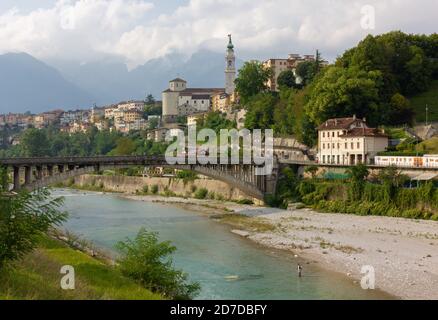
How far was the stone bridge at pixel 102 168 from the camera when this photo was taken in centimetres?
4581

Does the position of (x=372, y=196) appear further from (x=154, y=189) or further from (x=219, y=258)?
(x=154, y=189)

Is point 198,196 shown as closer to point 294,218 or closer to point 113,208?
point 113,208

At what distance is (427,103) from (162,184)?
3715 cm

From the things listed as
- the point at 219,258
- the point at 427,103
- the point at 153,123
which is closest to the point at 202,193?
the point at 427,103

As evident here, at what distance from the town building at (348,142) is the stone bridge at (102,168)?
6544mm

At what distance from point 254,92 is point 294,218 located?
167ft

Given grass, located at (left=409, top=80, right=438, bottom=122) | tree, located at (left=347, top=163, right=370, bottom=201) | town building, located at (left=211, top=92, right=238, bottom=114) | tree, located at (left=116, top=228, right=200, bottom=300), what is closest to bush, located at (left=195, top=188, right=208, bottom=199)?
tree, located at (left=347, top=163, right=370, bottom=201)

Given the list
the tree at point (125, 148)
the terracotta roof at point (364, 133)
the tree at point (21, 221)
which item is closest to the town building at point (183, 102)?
the tree at point (125, 148)

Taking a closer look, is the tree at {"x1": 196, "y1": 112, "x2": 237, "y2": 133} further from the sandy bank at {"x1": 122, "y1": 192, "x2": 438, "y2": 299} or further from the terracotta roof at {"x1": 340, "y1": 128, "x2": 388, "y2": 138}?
the sandy bank at {"x1": 122, "y1": 192, "x2": 438, "y2": 299}

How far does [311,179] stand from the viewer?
59.3 m

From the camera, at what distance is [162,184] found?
81250 millimetres

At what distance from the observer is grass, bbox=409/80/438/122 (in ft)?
224

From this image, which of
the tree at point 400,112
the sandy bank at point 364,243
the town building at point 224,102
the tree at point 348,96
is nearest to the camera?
the sandy bank at point 364,243

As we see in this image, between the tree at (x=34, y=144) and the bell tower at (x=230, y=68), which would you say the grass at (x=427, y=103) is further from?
the tree at (x=34, y=144)
